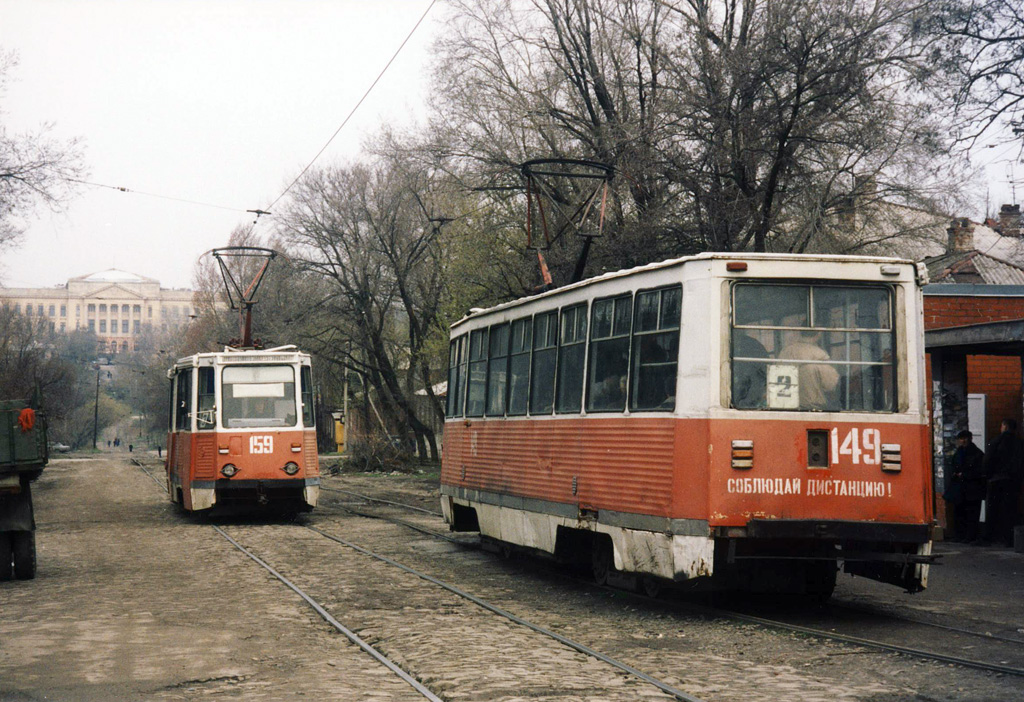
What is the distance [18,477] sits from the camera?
12789 millimetres

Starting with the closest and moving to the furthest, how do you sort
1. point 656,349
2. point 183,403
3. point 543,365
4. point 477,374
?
point 656,349 → point 543,365 → point 477,374 → point 183,403

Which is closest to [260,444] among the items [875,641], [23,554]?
[23,554]

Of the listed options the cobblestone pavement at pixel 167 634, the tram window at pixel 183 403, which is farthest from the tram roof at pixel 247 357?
the cobblestone pavement at pixel 167 634

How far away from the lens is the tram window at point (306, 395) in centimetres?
2028

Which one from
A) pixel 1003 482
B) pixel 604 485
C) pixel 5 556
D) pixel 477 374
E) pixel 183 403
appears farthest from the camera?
pixel 183 403

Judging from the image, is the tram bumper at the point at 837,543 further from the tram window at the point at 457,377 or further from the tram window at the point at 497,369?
the tram window at the point at 457,377

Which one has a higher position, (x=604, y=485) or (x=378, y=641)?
(x=604, y=485)

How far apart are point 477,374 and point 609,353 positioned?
14.0 ft

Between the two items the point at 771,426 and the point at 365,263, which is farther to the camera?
the point at 365,263

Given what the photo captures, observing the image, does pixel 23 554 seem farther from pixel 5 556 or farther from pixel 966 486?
pixel 966 486

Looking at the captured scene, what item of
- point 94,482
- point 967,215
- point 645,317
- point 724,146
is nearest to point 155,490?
point 94,482

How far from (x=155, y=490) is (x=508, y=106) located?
48.3ft

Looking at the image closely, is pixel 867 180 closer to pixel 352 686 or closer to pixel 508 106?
pixel 508 106

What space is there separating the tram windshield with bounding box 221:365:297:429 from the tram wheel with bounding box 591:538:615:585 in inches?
375
